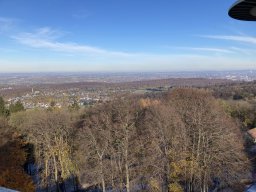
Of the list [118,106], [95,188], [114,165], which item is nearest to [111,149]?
[114,165]

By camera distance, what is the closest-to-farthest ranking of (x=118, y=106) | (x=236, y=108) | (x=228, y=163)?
(x=228, y=163) → (x=118, y=106) → (x=236, y=108)

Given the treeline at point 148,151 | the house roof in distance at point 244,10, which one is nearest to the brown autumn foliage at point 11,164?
the treeline at point 148,151

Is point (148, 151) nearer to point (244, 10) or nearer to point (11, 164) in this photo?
point (11, 164)

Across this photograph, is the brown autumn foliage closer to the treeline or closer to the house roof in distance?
the treeline

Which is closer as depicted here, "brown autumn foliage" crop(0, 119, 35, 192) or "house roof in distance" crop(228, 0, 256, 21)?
"house roof in distance" crop(228, 0, 256, 21)

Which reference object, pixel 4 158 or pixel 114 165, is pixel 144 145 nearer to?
pixel 114 165

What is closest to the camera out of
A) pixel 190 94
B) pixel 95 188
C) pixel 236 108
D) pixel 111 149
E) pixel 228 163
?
pixel 228 163

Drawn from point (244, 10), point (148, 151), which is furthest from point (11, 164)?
point (244, 10)

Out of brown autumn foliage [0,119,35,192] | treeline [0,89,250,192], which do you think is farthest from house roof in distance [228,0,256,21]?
brown autumn foliage [0,119,35,192]
